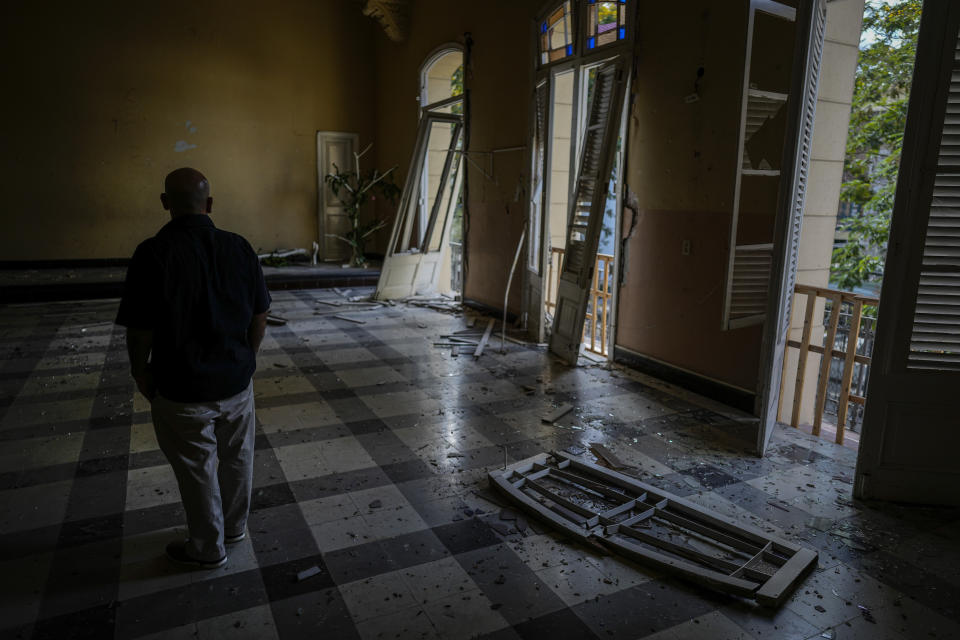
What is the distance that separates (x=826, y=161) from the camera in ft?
14.1

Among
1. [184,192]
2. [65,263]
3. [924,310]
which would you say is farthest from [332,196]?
[924,310]

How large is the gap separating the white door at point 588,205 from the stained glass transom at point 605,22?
281mm

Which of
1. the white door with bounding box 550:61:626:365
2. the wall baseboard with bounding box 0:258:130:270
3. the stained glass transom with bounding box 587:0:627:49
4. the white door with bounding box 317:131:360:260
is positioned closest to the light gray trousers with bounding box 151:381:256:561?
the white door with bounding box 550:61:626:365

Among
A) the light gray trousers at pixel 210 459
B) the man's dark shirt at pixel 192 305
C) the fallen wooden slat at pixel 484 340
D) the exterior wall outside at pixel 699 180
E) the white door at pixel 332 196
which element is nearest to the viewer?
the man's dark shirt at pixel 192 305

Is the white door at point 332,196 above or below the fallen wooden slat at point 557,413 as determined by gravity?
above

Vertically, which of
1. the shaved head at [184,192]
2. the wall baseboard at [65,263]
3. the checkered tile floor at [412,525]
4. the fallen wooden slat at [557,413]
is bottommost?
the checkered tile floor at [412,525]

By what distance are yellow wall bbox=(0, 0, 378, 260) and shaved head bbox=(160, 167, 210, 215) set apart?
8286 mm

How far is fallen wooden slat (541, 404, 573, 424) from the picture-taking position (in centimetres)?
415

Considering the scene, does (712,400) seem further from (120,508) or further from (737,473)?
(120,508)

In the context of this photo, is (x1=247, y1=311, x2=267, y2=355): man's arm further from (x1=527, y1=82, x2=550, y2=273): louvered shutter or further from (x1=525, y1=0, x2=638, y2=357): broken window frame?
(x1=527, y1=82, x2=550, y2=273): louvered shutter

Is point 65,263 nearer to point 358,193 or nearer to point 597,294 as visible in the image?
point 358,193

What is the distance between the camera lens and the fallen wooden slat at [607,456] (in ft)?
11.4

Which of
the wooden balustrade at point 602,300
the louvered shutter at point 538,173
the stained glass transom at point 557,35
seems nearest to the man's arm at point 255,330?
the wooden balustrade at point 602,300

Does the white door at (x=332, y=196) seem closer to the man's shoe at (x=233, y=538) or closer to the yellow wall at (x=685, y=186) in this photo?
→ the yellow wall at (x=685, y=186)
